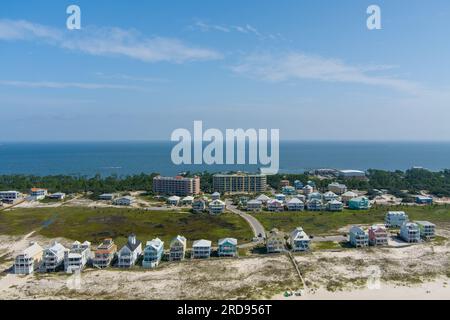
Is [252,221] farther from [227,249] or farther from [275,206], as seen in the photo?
[227,249]

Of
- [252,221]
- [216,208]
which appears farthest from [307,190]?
[252,221]

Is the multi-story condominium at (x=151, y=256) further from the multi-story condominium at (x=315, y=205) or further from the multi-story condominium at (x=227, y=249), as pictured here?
the multi-story condominium at (x=315, y=205)

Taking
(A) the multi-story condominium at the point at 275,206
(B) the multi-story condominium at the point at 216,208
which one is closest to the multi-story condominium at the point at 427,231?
(A) the multi-story condominium at the point at 275,206

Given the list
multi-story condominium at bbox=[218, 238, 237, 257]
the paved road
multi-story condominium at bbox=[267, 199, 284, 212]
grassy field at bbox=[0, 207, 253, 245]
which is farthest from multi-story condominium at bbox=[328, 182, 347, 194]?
multi-story condominium at bbox=[218, 238, 237, 257]

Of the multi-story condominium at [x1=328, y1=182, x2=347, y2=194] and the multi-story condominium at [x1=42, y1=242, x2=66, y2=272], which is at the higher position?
the multi-story condominium at [x1=328, y1=182, x2=347, y2=194]

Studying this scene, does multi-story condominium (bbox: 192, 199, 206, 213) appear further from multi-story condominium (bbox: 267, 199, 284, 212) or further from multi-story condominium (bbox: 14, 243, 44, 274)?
multi-story condominium (bbox: 14, 243, 44, 274)

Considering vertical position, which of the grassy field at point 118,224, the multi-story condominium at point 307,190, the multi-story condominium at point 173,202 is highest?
the multi-story condominium at point 307,190
